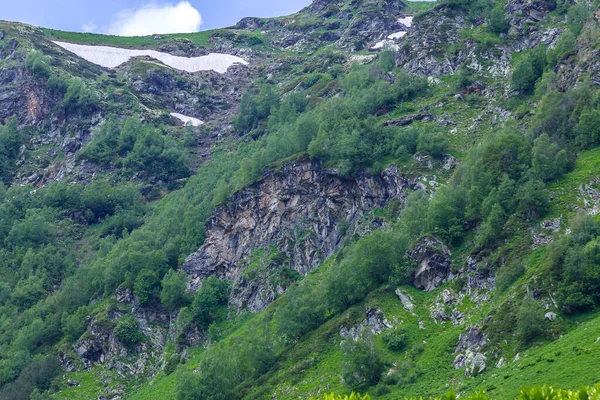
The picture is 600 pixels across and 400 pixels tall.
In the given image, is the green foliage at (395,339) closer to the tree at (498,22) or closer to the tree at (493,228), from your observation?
the tree at (493,228)

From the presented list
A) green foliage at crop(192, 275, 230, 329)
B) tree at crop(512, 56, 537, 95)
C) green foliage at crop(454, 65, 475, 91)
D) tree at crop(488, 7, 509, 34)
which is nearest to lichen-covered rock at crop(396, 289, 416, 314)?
green foliage at crop(192, 275, 230, 329)

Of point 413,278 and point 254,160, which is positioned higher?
point 254,160

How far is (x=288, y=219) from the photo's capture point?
120 meters

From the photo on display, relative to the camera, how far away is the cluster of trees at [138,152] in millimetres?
178750

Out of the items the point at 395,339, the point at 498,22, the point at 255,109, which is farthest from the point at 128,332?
the point at 498,22

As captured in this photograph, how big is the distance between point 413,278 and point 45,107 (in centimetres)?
14959

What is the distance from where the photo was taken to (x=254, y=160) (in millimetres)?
134000

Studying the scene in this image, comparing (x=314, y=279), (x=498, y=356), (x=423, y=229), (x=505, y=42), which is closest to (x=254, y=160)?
(x=314, y=279)

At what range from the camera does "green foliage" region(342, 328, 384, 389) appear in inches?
2869

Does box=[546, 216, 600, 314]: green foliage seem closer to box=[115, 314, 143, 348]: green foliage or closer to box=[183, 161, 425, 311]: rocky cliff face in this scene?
box=[183, 161, 425, 311]: rocky cliff face

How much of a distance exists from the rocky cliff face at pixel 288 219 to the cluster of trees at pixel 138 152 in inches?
2114

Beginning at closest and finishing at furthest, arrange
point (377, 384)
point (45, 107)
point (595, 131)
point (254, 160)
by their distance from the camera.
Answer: point (377, 384) < point (595, 131) < point (254, 160) < point (45, 107)

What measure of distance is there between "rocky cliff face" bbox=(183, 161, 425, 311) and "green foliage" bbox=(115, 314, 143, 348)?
15.1 meters

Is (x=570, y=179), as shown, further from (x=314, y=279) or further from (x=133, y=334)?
(x=133, y=334)
